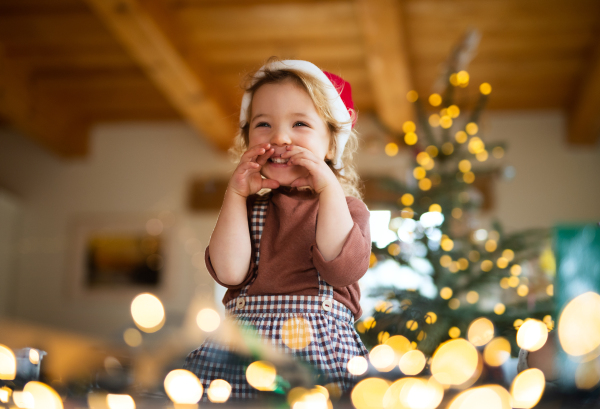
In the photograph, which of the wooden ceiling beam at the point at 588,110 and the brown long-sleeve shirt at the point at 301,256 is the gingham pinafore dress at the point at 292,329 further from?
the wooden ceiling beam at the point at 588,110

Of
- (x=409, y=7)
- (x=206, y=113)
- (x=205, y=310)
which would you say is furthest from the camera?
(x=206, y=113)

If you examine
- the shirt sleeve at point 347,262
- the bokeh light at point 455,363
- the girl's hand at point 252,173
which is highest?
the girl's hand at point 252,173

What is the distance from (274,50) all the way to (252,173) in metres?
2.72

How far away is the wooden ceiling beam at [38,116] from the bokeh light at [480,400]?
3.88 meters

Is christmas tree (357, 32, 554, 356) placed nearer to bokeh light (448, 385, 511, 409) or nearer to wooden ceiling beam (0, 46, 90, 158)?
bokeh light (448, 385, 511, 409)

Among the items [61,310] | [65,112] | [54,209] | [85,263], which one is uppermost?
[65,112]

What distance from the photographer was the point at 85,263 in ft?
14.3

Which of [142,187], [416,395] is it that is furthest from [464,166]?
[142,187]

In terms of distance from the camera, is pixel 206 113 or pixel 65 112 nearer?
pixel 206 113

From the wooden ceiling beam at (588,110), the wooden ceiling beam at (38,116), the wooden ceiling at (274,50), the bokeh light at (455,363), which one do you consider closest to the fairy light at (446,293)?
the bokeh light at (455,363)

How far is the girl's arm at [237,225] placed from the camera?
0.70m

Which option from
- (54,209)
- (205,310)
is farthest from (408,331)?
(54,209)

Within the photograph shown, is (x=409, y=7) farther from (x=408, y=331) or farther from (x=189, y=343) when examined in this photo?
(x=189, y=343)

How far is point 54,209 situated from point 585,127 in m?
4.27
